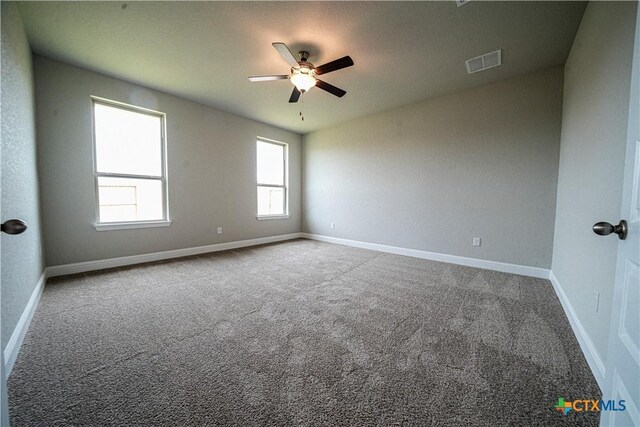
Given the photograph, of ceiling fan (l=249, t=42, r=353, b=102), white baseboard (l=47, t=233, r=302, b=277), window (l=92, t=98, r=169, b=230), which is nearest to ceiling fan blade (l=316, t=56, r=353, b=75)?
ceiling fan (l=249, t=42, r=353, b=102)

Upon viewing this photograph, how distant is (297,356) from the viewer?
149 cm

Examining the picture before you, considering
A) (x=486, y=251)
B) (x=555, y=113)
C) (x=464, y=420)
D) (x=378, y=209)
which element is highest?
(x=555, y=113)

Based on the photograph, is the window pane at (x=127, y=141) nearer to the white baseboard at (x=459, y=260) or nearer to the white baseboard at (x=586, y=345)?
the white baseboard at (x=459, y=260)

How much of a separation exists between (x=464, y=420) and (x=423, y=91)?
3.80m

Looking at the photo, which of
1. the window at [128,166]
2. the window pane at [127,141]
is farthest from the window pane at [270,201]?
the window pane at [127,141]

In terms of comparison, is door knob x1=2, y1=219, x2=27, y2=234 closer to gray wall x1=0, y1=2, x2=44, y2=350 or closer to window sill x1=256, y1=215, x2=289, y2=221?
gray wall x1=0, y1=2, x2=44, y2=350

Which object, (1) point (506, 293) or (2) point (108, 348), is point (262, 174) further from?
(1) point (506, 293)

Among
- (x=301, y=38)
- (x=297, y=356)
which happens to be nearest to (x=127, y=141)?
(x=301, y=38)

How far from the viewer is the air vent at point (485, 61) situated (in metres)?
2.62

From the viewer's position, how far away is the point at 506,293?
250 cm

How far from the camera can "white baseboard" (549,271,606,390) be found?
129cm

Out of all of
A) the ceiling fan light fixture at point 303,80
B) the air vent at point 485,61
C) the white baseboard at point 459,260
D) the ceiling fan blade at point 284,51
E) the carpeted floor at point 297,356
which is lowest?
the carpeted floor at point 297,356

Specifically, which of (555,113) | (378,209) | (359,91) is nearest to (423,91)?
(359,91)

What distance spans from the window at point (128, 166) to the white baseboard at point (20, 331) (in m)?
1.21
